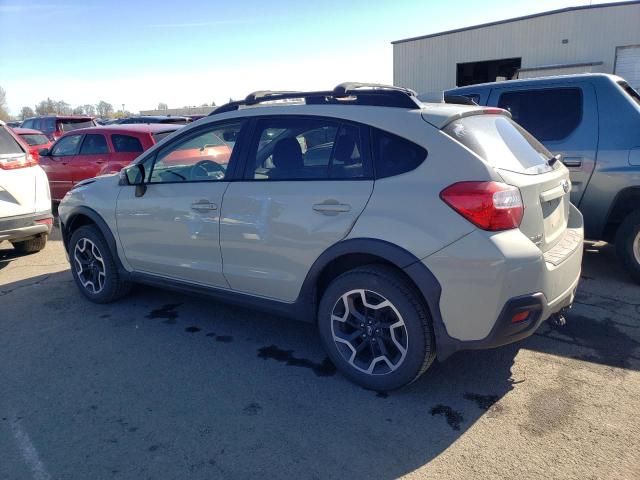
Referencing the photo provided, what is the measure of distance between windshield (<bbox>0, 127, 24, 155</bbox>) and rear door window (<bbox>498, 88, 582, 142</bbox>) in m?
5.71

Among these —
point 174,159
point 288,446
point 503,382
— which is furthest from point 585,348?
point 174,159

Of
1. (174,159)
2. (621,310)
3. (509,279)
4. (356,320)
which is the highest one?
(174,159)

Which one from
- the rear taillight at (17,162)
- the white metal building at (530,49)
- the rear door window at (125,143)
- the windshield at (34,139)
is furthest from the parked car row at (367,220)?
the white metal building at (530,49)

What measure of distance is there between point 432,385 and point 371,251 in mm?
1006

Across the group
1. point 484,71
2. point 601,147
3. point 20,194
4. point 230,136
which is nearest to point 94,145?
point 20,194

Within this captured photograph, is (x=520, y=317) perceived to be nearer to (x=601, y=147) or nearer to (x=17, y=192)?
(x=601, y=147)

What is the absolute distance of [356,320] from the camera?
10.6ft

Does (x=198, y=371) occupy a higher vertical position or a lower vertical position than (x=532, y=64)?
lower

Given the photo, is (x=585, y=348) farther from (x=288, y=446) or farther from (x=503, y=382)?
(x=288, y=446)

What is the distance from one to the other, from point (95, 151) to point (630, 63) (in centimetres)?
2114

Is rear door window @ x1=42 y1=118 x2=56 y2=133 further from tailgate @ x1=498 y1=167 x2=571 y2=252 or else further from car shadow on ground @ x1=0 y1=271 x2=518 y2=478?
tailgate @ x1=498 y1=167 x2=571 y2=252

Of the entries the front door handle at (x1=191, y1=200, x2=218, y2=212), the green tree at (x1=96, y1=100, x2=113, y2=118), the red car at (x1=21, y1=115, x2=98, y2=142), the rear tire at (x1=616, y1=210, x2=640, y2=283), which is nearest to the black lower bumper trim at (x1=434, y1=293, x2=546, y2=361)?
the front door handle at (x1=191, y1=200, x2=218, y2=212)

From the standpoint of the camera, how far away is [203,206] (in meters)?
3.77

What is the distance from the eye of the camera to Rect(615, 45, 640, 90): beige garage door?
66.2 feet
